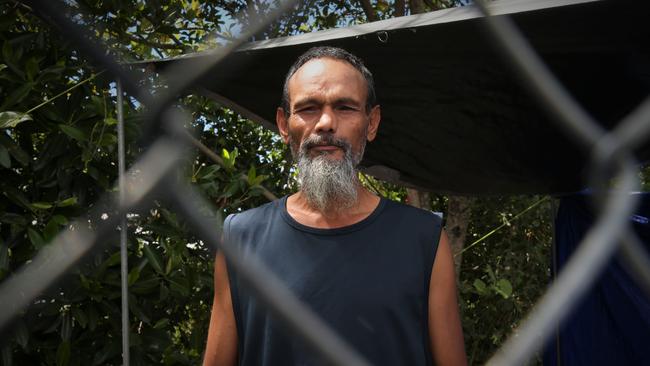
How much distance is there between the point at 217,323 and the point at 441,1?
14.3 ft

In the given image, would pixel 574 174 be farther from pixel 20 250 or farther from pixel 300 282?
pixel 20 250

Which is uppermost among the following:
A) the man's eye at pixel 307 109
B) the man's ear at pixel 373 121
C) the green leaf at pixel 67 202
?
the man's eye at pixel 307 109

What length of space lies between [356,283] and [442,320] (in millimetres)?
238

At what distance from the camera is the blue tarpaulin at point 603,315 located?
8.41 ft

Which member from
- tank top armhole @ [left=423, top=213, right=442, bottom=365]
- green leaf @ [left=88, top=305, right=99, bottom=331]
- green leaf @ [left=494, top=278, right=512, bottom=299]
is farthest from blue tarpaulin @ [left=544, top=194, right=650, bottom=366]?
green leaf @ [left=88, top=305, right=99, bottom=331]

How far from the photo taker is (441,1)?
513 cm

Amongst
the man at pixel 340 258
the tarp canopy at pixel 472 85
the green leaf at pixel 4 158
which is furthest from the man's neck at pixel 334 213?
the green leaf at pixel 4 158

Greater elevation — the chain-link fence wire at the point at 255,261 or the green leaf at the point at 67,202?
the chain-link fence wire at the point at 255,261

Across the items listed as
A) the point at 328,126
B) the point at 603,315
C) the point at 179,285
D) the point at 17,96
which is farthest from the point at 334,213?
the point at 603,315

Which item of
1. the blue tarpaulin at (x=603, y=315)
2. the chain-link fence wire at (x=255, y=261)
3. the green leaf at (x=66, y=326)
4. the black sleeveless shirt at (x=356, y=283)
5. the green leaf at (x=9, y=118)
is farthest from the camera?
the blue tarpaulin at (x=603, y=315)

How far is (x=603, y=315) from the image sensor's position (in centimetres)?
276

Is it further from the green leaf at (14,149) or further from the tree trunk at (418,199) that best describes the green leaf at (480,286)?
the tree trunk at (418,199)

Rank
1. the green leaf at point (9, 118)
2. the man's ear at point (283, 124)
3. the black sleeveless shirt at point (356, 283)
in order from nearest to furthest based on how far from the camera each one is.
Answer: the black sleeveless shirt at point (356, 283)
the green leaf at point (9, 118)
the man's ear at point (283, 124)

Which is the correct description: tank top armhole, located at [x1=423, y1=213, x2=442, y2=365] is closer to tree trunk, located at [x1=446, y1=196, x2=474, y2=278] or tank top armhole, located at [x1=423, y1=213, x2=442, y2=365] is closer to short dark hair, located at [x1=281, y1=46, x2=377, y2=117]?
short dark hair, located at [x1=281, y1=46, x2=377, y2=117]
